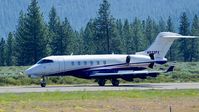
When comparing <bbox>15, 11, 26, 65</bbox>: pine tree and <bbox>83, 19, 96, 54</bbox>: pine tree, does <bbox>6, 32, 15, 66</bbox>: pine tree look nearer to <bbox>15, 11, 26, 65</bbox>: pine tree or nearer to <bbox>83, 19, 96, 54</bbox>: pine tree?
<bbox>15, 11, 26, 65</bbox>: pine tree

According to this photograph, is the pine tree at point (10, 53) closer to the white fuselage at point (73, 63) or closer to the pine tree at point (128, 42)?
the pine tree at point (128, 42)

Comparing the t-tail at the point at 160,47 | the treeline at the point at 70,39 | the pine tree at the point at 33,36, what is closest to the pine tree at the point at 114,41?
the treeline at the point at 70,39

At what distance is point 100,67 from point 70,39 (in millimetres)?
57669

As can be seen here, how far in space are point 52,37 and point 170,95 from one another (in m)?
71.6

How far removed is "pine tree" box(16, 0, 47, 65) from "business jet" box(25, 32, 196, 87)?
4460cm

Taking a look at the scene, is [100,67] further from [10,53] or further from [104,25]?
[10,53]

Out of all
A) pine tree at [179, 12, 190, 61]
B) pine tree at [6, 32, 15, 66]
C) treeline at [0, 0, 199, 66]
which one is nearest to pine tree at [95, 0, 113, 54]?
treeline at [0, 0, 199, 66]

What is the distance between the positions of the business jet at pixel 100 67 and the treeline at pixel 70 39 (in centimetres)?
4550

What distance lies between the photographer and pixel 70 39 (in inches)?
4311

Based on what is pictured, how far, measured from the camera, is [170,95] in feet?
119

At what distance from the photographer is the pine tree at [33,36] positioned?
319 feet

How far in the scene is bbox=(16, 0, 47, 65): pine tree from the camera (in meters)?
97.1

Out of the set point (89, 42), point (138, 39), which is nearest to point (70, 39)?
point (89, 42)

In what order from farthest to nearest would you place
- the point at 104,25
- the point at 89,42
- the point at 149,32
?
the point at 149,32, the point at 89,42, the point at 104,25
